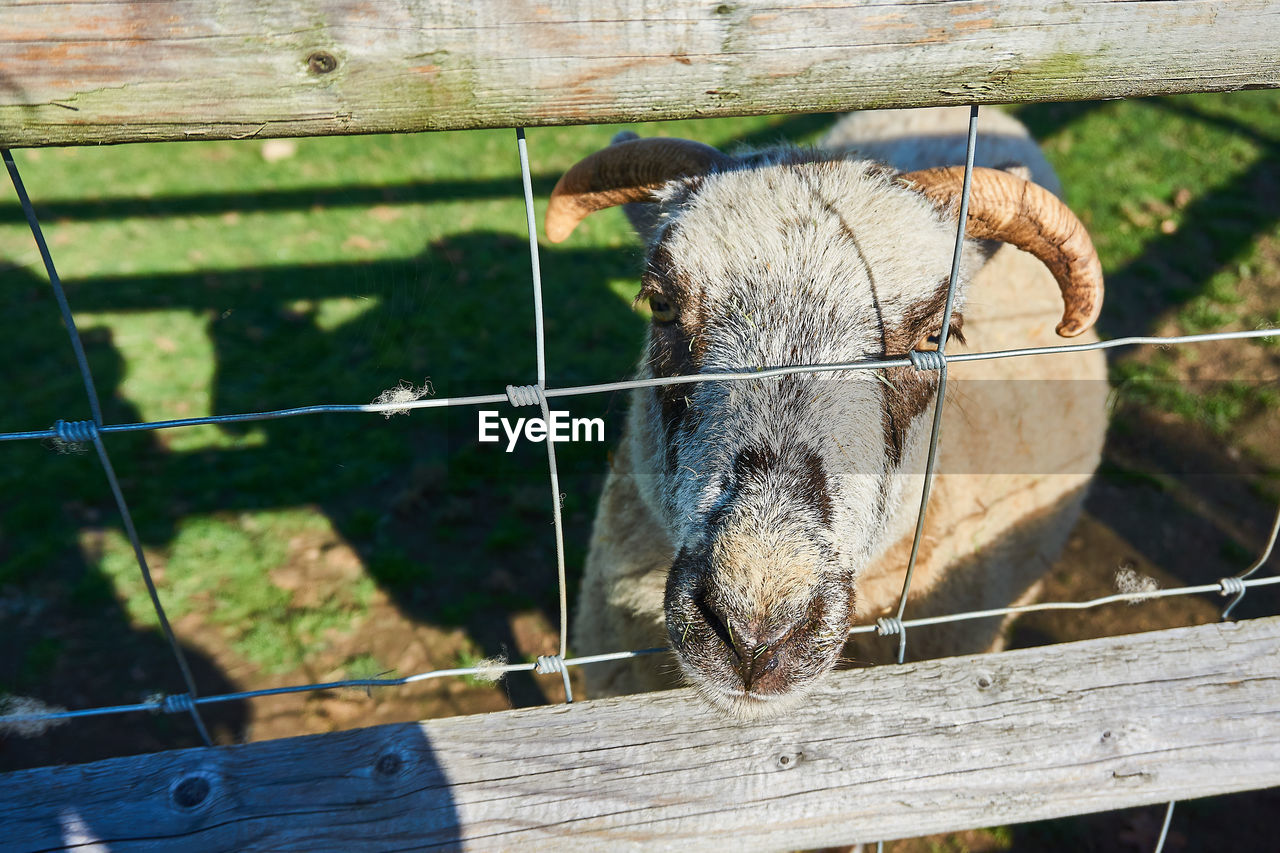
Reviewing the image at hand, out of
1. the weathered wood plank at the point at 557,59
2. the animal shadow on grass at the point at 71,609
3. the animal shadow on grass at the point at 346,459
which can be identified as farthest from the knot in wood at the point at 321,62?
the animal shadow on grass at the point at 346,459

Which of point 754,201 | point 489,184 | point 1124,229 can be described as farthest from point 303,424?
point 1124,229

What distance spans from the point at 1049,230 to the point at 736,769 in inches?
78.5

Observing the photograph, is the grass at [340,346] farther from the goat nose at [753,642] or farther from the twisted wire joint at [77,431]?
the twisted wire joint at [77,431]

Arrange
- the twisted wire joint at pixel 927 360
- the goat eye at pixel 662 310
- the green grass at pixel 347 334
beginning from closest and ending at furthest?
the twisted wire joint at pixel 927 360 → the goat eye at pixel 662 310 → the green grass at pixel 347 334

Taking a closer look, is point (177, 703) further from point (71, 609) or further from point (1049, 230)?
point (71, 609)

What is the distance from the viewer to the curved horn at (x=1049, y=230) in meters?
2.54

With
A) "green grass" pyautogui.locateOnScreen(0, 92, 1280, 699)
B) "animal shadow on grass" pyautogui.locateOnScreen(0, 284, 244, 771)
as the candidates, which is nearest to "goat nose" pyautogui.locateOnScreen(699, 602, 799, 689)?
"green grass" pyautogui.locateOnScreen(0, 92, 1280, 699)

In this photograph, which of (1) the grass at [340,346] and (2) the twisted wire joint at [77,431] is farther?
(1) the grass at [340,346]

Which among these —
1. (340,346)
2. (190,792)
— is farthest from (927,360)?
(340,346)

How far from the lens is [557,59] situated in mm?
1457

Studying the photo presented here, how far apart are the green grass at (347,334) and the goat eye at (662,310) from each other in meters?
0.88

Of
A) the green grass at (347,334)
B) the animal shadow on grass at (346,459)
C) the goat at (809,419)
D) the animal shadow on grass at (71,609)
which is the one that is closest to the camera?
the goat at (809,419)

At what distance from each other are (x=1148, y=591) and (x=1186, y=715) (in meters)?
0.46

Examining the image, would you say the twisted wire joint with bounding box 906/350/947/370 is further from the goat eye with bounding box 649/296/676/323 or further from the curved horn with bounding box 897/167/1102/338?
the goat eye with bounding box 649/296/676/323
